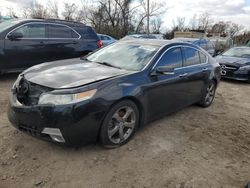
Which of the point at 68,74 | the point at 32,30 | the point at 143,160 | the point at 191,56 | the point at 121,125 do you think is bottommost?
the point at 143,160

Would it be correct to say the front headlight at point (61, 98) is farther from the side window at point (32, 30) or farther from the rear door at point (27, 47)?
the side window at point (32, 30)

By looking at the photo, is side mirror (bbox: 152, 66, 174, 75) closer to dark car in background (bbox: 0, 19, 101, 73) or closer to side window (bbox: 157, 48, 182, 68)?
side window (bbox: 157, 48, 182, 68)

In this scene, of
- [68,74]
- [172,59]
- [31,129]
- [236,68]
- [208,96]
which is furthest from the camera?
[236,68]

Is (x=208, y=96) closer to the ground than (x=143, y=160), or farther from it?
farther from it

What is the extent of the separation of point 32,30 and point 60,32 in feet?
2.79

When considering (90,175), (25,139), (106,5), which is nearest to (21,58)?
(25,139)

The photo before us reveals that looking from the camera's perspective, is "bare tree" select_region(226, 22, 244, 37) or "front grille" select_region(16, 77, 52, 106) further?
"bare tree" select_region(226, 22, 244, 37)

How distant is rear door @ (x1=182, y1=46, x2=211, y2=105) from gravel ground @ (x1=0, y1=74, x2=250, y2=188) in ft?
2.52

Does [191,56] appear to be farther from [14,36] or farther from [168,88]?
[14,36]

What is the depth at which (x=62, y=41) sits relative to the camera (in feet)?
26.7

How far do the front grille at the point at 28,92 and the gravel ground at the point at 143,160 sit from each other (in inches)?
26.9

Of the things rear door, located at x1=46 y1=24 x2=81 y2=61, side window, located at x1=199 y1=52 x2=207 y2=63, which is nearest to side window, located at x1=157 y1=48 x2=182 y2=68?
side window, located at x1=199 y1=52 x2=207 y2=63

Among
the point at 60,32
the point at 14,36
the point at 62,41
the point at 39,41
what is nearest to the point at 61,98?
the point at 14,36

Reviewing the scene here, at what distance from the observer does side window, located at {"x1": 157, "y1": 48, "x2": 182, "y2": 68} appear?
457 cm
